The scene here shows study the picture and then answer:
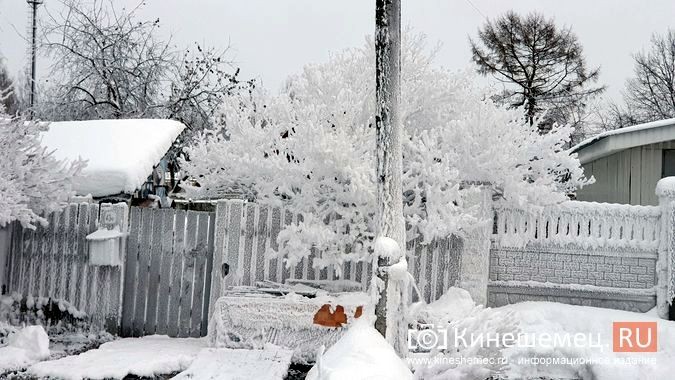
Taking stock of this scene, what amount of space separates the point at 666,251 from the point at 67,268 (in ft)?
21.8

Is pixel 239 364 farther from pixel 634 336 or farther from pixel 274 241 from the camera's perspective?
pixel 634 336

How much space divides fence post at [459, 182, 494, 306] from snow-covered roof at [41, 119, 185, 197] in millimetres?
3951

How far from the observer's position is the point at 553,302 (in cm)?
652

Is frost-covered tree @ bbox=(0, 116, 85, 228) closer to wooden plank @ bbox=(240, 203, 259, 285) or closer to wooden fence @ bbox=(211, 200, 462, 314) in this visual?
wooden fence @ bbox=(211, 200, 462, 314)

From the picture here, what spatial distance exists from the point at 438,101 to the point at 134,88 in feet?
45.6

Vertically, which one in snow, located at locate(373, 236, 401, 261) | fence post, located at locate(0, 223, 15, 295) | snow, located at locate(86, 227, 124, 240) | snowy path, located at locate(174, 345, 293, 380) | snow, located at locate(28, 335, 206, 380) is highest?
snow, located at locate(373, 236, 401, 261)

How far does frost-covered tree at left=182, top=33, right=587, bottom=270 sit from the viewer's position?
6000 millimetres

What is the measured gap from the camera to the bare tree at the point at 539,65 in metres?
26.0

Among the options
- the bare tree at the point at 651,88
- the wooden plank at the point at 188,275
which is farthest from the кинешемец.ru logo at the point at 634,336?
the bare tree at the point at 651,88

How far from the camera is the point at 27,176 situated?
6.24 meters

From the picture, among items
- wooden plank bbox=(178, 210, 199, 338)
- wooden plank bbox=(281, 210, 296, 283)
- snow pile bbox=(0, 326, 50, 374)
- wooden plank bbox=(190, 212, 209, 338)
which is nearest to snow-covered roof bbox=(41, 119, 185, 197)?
wooden plank bbox=(178, 210, 199, 338)

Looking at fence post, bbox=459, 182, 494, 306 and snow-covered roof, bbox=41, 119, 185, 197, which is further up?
snow-covered roof, bbox=41, 119, 185, 197

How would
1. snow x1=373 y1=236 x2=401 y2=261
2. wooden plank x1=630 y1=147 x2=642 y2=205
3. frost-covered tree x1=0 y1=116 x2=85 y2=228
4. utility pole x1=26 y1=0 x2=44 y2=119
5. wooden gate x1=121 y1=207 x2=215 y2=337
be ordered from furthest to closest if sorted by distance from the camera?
1. utility pole x1=26 y1=0 x2=44 y2=119
2. wooden plank x1=630 y1=147 x2=642 y2=205
3. wooden gate x1=121 y1=207 x2=215 y2=337
4. frost-covered tree x1=0 y1=116 x2=85 y2=228
5. snow x1=373 y1=236 x2=401 y2=261

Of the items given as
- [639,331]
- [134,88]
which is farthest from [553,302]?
[134,88]
